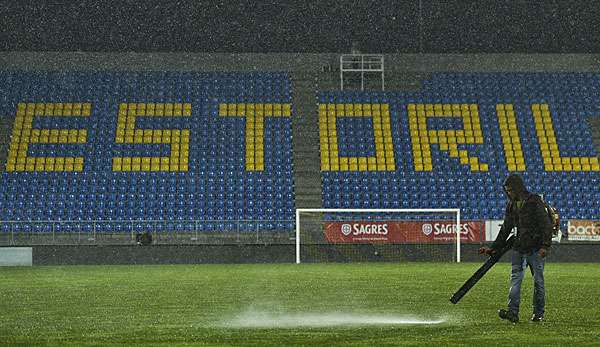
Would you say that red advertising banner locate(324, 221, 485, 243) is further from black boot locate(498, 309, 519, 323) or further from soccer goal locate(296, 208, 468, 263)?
black boot locate(498, 309, 519, 323)

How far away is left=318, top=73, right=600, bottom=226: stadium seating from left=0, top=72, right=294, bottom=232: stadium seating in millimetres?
2338

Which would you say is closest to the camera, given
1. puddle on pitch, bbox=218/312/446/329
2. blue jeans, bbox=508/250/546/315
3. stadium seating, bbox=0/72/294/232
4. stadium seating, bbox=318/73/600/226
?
puddle on pitch, bbox=218/312/446/329

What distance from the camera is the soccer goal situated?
3741 cm

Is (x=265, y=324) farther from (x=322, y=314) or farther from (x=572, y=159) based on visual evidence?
(x=572, y=159)

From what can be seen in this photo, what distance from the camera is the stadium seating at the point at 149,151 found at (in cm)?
4041

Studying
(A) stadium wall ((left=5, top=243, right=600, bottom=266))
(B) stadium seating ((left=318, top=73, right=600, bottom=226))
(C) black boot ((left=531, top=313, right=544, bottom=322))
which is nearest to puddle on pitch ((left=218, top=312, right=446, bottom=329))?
(C) black boot ((left=531, top=313, right=544, bottom=322))

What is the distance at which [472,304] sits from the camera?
17.2m

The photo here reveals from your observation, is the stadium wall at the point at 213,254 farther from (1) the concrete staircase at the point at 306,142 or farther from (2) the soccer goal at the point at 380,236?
(1) the concrete staircase at the point at 306,142

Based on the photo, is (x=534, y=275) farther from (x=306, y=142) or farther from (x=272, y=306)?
(x=306, y=142)

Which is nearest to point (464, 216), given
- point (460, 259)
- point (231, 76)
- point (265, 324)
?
point (460, 259)

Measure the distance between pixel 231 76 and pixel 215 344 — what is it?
36.8 metres

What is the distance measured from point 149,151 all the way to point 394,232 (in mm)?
11246

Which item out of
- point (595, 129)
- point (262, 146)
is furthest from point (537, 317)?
point (595, 129)

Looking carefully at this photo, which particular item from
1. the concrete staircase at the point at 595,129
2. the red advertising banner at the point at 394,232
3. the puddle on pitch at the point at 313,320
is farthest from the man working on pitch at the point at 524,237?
the concrete staircase at the point at 595,129
